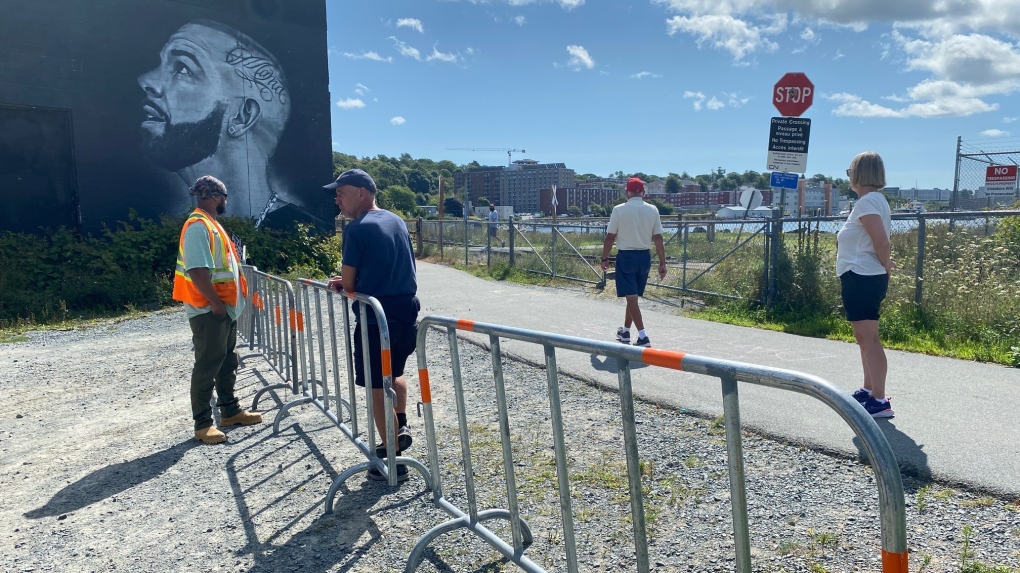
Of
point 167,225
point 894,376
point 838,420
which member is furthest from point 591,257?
point 838,420

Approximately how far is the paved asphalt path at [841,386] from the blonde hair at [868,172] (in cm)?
171

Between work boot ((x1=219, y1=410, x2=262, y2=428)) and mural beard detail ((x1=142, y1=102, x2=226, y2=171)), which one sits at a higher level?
mural beard detail ((x1=142, y1=102, x2=226, y2=171))

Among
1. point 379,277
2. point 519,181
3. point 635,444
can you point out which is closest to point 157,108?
point 379,277

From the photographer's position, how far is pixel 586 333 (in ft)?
28.8

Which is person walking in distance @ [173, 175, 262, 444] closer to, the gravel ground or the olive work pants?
the olive work pants

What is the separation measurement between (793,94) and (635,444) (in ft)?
27.5

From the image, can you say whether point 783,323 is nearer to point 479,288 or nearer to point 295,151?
point 479,288

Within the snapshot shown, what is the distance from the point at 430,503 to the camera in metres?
3.87

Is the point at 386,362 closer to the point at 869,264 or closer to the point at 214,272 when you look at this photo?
the point at 214,272

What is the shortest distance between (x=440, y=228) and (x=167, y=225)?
32.4ft

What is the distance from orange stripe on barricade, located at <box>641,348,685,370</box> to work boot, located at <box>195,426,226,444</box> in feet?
13.6

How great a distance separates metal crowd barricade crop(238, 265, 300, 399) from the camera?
5789 millimetres

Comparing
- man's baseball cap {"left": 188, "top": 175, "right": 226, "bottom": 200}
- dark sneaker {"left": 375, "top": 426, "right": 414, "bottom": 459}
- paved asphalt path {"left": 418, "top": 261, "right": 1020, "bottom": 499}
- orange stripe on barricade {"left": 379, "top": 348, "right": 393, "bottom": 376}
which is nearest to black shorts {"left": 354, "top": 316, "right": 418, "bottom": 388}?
orange stripe on barricade {"left": 379, "top": 348, "right": 393, "bottom": 376}

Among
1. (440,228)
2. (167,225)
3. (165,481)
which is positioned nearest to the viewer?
(165,481)
